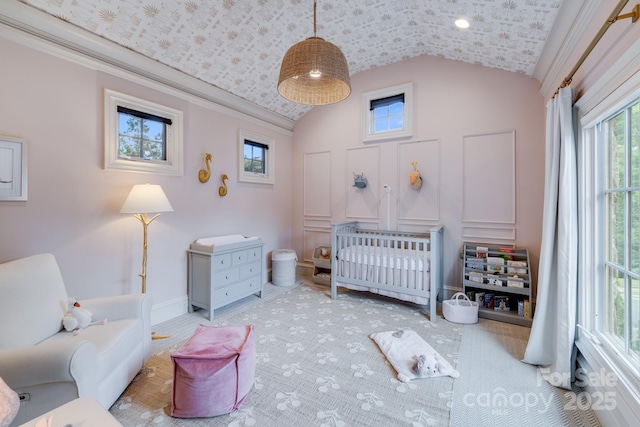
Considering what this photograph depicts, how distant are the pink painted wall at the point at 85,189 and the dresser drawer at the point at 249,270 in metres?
0.61

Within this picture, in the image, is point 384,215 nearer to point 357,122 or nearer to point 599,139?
point 357,122

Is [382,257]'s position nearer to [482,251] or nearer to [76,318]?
[482,251]

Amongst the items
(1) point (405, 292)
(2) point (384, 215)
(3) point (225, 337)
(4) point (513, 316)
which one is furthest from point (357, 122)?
(3) point (225, 337)

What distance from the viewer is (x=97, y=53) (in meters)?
2.32

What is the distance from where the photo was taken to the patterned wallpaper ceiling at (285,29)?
86.3 inches

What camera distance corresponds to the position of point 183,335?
2.57 metres

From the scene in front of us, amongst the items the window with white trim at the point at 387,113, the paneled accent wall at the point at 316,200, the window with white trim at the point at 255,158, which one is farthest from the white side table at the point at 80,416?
the window with white trim at the point at 387,113

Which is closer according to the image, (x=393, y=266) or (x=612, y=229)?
(x=612, y=229)

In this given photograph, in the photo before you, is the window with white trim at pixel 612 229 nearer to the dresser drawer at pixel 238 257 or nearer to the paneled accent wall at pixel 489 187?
the paneled accent wall at pixel 489 187

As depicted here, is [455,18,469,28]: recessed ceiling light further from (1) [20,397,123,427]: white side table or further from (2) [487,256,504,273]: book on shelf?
(1) [20,397,123,427]: white side table

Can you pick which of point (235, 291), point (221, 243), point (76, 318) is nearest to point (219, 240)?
point (221, 243)

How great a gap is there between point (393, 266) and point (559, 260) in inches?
57.4

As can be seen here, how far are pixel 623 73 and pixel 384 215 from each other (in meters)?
2.67

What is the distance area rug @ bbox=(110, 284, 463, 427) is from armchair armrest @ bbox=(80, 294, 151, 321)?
1.47 feet
